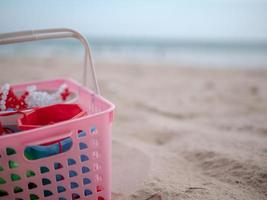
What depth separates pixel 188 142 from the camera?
6.05ft

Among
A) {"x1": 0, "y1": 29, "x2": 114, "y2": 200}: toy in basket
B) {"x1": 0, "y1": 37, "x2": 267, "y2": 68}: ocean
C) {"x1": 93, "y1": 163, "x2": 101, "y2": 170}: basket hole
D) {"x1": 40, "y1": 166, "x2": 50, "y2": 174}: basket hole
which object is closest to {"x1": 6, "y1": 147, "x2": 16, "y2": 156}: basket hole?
{"x1": 0, "y1": 29, "x2": 114, "y2": 200}: toy in basket

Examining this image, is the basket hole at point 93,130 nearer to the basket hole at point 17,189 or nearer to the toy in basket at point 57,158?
the toy in basket at point 57,158

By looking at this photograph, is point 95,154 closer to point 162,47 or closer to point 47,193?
point 47,193

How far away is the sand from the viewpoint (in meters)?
1.30

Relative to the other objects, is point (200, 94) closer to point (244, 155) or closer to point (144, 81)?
point (144, 81)

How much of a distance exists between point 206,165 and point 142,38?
41.9ft

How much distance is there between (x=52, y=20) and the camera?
14.0 feet

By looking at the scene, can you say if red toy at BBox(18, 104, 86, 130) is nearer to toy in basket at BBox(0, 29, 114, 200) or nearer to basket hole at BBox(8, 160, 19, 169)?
toy in basket at BBox(0, 29, 114, 200)

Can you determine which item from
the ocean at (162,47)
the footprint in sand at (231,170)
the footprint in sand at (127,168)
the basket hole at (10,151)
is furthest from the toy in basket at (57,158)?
the ocean at (162,47)

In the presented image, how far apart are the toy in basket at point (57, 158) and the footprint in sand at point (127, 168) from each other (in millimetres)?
160

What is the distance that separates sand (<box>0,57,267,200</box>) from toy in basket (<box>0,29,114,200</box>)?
24cm

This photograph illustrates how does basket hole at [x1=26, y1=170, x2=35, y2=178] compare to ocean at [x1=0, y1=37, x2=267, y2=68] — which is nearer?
basket hole at [x1=26, y1=170, x2=35, y2=178]

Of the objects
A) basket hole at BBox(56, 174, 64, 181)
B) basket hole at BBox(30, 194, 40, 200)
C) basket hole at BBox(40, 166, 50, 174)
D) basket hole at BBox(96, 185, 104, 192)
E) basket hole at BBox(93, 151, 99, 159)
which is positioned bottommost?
basket hole at BBox(96, 185, 104, 192)

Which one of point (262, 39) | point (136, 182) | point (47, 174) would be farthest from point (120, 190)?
point (262, 39)
